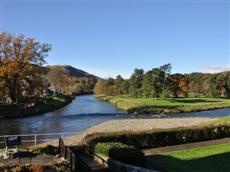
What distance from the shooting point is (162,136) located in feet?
85.4

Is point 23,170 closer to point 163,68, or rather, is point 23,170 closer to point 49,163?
point 49,163

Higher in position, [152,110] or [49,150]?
[152,110]

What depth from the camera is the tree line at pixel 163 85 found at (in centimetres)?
9744

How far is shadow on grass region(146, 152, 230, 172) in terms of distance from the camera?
19203 mm

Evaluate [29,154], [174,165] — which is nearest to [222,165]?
[174,165]

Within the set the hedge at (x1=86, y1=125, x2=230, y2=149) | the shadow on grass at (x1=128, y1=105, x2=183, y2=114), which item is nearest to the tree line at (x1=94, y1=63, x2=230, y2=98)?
the shadow on grass at (x1=128, y1=105, x2=183, y2=114)

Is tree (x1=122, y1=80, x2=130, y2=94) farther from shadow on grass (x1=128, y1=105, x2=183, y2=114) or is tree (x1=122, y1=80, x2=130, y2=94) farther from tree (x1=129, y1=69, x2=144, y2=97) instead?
shadow on grass (x1=128, y1=105, x2=183, y2=114)

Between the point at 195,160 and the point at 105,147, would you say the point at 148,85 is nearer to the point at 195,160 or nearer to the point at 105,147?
the point at 195,160

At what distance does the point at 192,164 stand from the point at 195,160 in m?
0.96

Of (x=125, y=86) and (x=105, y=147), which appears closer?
(x=105, y=147)

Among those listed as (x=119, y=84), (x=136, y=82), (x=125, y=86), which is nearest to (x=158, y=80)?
(x=136, y=82)

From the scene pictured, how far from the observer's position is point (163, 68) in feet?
320

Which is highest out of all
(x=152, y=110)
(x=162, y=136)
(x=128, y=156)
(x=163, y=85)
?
(x=163, y=85)

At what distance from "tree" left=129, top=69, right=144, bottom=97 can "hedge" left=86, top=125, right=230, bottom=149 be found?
8693 cm
